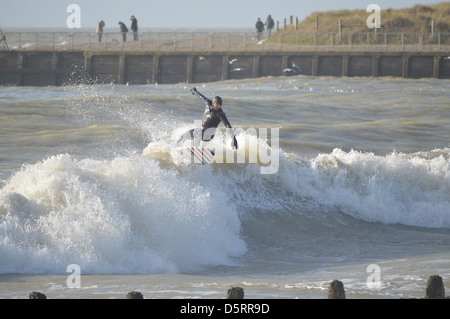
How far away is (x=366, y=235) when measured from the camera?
48.6 feet

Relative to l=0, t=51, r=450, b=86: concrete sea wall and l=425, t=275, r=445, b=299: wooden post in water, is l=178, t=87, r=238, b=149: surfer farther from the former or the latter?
l=0, t=51, r=450, b=86: concrete sea wall

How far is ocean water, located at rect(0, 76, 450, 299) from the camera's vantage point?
10.4 meters

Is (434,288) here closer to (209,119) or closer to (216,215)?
(216,215)

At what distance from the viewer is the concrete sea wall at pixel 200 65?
4356cm

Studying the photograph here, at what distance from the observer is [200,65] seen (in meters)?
44.9

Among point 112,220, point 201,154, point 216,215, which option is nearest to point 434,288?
point 112,220

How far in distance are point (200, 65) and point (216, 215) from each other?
106 feet

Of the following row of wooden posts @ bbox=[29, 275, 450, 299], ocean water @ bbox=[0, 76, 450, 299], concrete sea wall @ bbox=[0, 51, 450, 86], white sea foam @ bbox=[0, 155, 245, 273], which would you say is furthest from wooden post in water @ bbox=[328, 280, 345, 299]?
concrete sea wall @ bbox=[0, 51, 450, 86]

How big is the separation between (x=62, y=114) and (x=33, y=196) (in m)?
14.2

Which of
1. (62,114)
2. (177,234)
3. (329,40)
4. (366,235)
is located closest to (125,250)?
(177,234)

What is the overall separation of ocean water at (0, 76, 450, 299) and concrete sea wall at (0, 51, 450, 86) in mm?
19651

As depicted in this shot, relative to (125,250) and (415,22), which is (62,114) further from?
(415,22)

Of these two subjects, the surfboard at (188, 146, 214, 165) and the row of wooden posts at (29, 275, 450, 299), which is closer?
the row of wooden posts at (29, 275, 450, 299)

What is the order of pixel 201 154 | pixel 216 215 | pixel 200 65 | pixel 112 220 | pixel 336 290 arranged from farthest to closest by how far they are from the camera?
pixel 200 65, pixel 201 154, pixel 216 215, pixel 112 220, pixel 336 290
